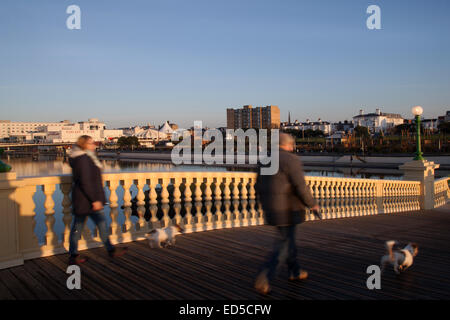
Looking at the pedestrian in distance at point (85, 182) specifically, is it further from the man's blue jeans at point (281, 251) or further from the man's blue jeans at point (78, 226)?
the man's blue jeans at point (281, 251)

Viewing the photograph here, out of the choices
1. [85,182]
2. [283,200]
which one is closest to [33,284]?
[85,182]

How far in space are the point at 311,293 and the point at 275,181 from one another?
4.20 ft

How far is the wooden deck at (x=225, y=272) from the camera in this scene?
4.00 m

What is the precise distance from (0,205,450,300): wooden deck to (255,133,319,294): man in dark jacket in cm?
32

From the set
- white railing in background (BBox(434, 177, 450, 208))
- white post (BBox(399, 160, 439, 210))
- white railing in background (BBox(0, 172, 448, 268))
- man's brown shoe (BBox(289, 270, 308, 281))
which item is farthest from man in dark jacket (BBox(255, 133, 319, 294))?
white railing in background (BBox(434, 177, 450, 208))

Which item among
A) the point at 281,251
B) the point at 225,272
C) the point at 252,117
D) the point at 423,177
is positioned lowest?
the point at 225,272

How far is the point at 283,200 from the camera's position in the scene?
12.8 ft

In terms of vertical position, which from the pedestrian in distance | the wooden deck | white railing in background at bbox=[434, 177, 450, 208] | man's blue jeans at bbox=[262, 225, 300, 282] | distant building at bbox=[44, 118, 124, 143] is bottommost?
white railing in background at bbox=[434, 177, 450, 208]

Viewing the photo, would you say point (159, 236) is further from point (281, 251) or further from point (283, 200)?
point (283, 200)

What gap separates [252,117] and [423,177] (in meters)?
159

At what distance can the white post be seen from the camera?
12.8 meters

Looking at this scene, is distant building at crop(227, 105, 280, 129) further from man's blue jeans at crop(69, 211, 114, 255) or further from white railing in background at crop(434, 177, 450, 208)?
man's blue jeans at crop(69, 211, 114, 255)
